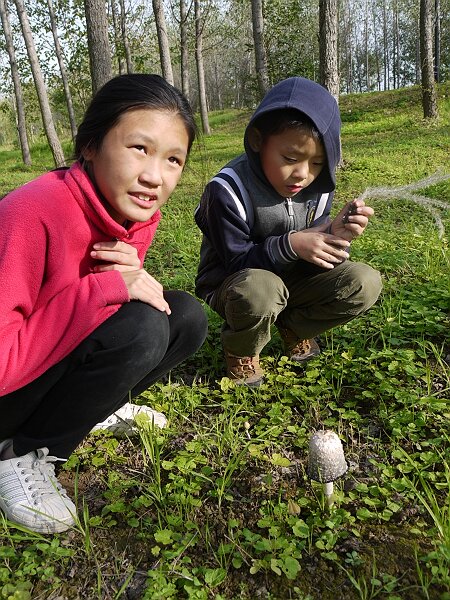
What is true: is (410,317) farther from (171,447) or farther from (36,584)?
(36,584)

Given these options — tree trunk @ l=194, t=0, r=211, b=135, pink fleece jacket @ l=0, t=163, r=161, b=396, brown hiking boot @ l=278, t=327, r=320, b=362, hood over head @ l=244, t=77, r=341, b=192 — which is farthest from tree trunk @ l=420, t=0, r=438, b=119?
pink fleece jacket @ l=0, t=163, r=161, b=396

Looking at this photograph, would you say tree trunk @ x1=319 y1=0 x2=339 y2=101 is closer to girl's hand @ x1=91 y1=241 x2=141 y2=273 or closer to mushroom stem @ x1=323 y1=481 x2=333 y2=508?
girl's hand @ x1=91 y1=241 x2=141 y2=273

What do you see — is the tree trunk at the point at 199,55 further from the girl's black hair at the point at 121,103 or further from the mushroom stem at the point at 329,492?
the mushroom stem at the point at 329,492

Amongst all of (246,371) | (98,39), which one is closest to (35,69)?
(98,39)

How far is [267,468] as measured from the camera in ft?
5.66

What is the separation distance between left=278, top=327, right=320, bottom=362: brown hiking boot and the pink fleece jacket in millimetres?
1056

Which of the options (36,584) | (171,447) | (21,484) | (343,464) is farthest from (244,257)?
(36,584)

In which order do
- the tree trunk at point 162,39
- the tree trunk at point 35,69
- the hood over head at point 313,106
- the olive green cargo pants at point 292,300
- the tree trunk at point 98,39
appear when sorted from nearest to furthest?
the hood over head at point 313,106
the olive green cargo pants at point 292,300
the tree trunk at point 98,39
the tree trunk at point 162,39
the tree trunk at point 35,69

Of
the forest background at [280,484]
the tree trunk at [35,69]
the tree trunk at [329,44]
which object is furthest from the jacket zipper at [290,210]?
the tree trunk at [35,69]

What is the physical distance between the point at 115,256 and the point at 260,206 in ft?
2.62

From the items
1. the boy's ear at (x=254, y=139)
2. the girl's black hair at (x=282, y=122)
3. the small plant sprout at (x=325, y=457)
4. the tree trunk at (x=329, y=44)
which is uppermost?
the tree trunk at (x=329, y=44)

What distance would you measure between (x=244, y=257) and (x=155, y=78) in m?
0.84

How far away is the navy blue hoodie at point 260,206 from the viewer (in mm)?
1982

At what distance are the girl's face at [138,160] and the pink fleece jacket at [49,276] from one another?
6cm
